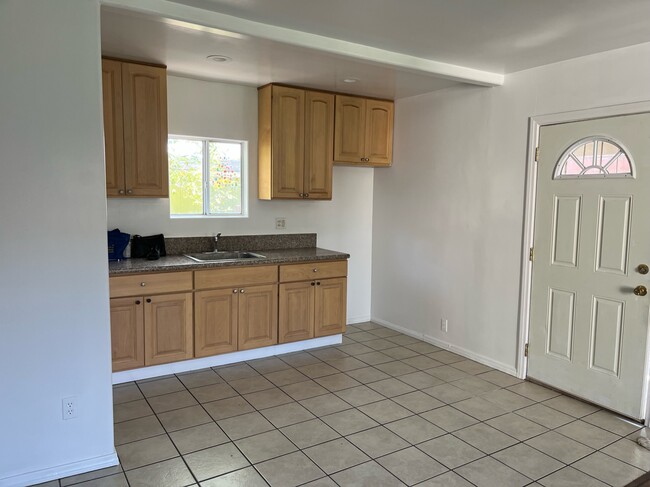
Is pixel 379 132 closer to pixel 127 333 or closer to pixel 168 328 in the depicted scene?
pixel 168 328

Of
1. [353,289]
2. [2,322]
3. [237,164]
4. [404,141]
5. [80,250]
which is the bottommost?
[353,289]

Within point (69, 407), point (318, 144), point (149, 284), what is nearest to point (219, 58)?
point (318, 144)

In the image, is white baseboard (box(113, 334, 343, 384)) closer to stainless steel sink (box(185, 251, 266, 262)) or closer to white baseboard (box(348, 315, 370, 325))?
white baseboard (box(348, 315, 370, 325))

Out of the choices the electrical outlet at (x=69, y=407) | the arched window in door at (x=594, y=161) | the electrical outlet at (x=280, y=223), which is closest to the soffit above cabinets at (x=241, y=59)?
the arched window in door at (x=594, y=161)

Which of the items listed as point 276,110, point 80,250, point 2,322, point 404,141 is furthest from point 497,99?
point 2,322

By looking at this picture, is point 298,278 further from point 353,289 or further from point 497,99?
point 497,99

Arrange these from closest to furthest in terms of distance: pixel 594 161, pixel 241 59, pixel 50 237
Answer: pixel 50 237 → pixel 594 161 → pixel 241 59

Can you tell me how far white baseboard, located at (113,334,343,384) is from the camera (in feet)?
12.0

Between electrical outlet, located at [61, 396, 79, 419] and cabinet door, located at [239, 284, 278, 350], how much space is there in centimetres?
170

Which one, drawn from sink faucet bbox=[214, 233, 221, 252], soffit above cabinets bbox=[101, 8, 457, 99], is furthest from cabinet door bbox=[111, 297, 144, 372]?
soffit above cabinets bbox=[101, 8, 457, 99]

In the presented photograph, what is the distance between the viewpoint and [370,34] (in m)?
2.97

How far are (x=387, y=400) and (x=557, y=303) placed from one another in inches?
58.9

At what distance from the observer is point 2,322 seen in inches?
87.7

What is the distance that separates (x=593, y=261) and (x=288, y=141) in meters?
2.71
